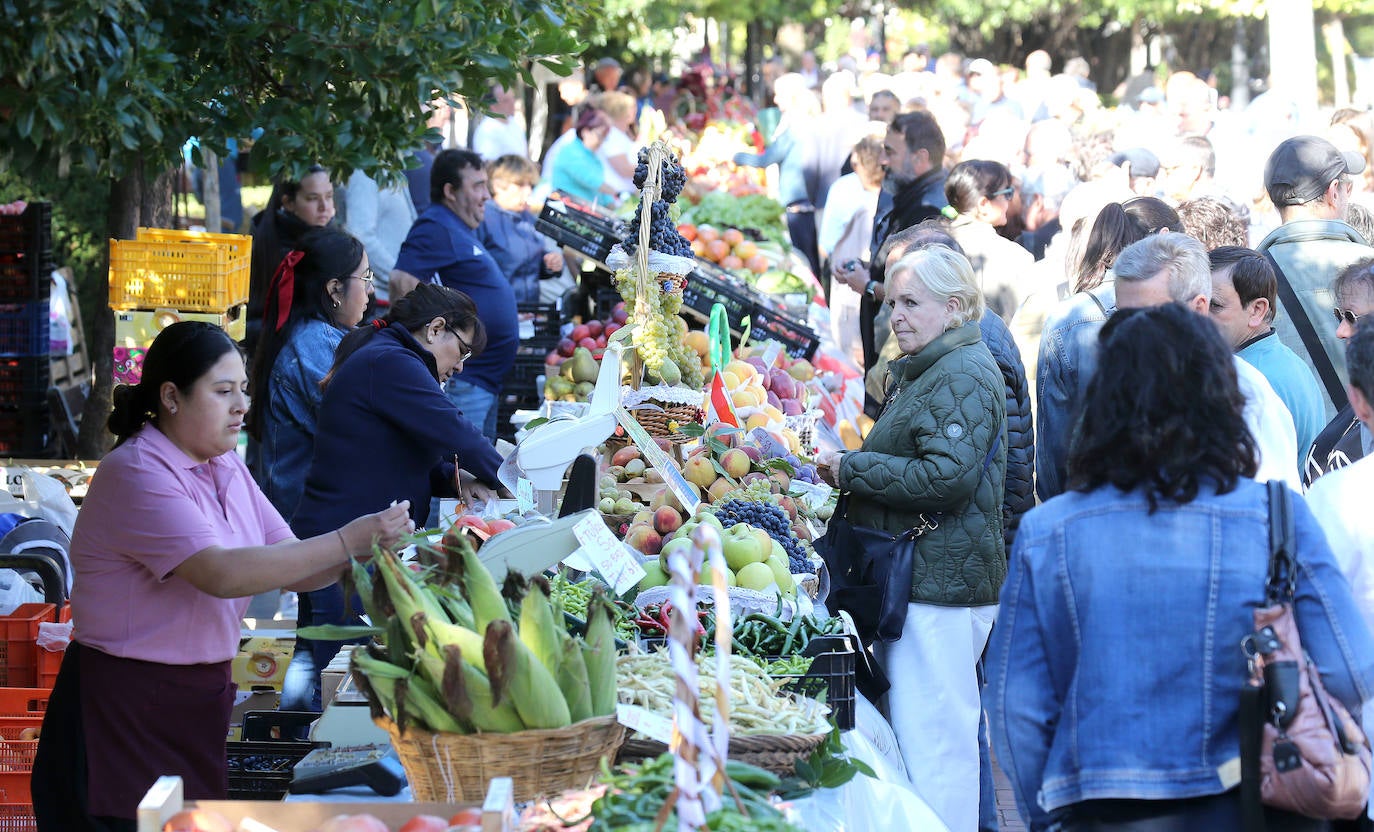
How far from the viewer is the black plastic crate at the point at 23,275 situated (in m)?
7.24

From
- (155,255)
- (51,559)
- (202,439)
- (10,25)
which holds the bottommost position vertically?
(51,559)

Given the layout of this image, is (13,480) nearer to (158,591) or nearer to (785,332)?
(158,591)

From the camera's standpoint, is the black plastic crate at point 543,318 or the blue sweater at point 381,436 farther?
the black plastic crate at point 543,318

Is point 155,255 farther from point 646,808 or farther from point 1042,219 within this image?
point 1042,219

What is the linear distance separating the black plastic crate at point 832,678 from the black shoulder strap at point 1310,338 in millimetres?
2924

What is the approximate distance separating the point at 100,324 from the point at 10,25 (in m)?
4.28

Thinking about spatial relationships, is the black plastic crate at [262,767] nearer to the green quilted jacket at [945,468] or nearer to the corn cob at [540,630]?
the corn cob at [540,630]

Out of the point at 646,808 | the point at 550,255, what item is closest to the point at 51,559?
the point at 646,808

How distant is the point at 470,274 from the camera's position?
7.06 meters

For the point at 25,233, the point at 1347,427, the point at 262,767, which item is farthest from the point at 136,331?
the point at 1347,427

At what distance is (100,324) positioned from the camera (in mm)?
6906

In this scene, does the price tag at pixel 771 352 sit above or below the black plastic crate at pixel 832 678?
above

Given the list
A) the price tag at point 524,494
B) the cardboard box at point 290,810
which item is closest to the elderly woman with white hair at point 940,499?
the price tag at point 524,494

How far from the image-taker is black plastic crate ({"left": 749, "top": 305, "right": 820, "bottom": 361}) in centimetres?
748
